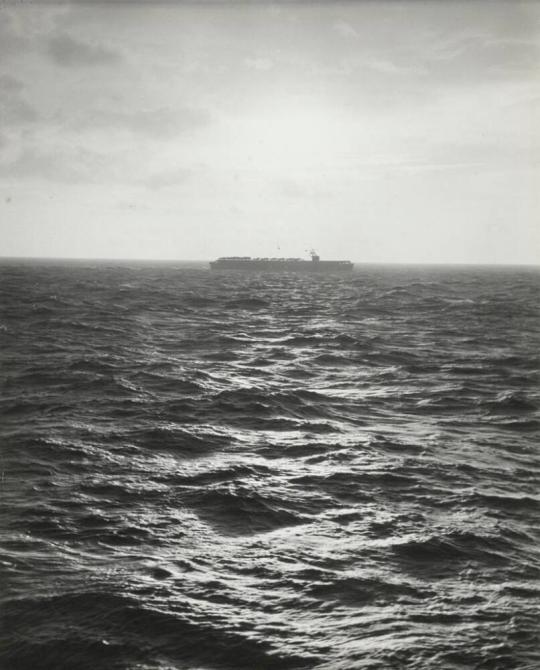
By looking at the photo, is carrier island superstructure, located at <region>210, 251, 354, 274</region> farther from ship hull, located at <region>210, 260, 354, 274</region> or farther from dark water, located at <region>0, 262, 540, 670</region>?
dark water, located at <region>0, 262, 540, 670</region>

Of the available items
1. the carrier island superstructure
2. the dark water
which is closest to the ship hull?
the carrier island superstructure

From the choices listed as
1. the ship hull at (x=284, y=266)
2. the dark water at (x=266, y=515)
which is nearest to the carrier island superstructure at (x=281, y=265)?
the ship hull at (x=284, y=266)

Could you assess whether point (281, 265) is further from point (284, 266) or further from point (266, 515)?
point (266, 515)

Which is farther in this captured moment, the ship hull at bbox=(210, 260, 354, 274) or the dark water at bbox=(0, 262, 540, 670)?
the ship hull at bbox=(210, 260, 354, 274)

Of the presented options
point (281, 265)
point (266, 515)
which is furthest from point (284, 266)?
point (266, 515)

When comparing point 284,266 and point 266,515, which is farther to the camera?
point 284,266

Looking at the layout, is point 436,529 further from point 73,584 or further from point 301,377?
point 301,377
